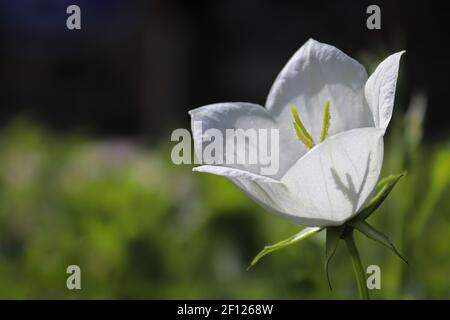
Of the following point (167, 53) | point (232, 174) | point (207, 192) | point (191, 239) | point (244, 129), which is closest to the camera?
point (232, 174)

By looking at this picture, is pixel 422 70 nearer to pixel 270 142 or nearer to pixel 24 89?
pixel 24 89

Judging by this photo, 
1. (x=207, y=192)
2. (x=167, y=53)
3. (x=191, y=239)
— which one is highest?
(x=167, y=53)

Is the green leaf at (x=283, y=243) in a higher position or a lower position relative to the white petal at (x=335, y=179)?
lower

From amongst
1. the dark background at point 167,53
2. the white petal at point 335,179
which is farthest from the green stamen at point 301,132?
the dark background at point 167,53

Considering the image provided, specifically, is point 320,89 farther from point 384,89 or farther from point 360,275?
point 360,275

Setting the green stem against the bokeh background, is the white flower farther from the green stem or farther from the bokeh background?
the bokeh background

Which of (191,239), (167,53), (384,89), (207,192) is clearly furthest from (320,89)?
(167,53)

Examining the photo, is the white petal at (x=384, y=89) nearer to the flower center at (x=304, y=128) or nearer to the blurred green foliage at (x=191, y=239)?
the flower center at (x=304, y=128)
